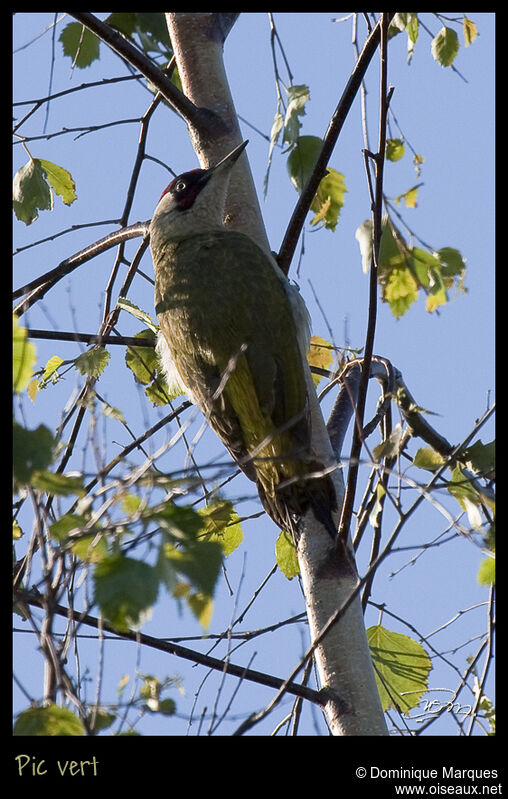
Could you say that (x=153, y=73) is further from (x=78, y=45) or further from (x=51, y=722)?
(x=51, y=722)

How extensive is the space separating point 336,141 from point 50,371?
1800 millimetres

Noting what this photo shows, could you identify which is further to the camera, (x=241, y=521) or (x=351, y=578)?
(x=241, y=521)

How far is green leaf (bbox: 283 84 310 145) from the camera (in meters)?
3.90

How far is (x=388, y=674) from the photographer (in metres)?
3.98

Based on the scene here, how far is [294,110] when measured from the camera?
3.91 meters

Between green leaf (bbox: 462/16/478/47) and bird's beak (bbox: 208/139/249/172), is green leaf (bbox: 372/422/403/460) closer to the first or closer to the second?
bird's beak (bbox: 208/139/249/172)

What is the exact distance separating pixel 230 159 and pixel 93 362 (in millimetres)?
1217

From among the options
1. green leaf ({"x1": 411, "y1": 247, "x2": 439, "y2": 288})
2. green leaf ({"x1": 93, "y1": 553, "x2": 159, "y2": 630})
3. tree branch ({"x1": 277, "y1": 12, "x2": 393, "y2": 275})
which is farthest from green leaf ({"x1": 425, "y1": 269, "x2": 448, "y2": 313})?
green leaf ({"x1": 93, "y1": 553, "x2": 159, "y2": 630})

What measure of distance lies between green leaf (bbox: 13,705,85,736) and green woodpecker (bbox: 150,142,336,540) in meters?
1.59

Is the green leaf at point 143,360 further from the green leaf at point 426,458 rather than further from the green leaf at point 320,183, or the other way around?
the green leaf at point 426,458

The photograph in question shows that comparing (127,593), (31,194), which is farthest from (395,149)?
(127,593)
